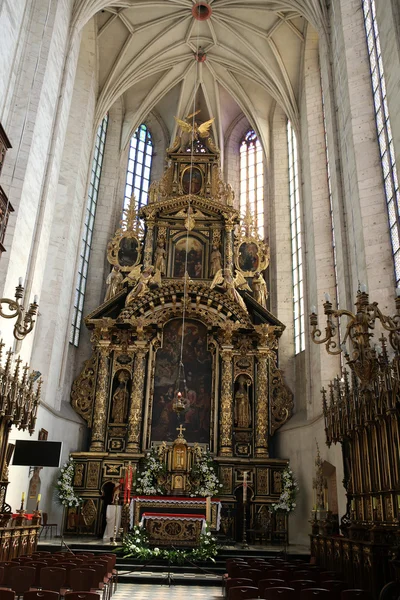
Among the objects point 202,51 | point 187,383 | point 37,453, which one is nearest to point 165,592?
point 37,453

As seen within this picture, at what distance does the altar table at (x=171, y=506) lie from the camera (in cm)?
1568

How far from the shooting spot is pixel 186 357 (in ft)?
66.0

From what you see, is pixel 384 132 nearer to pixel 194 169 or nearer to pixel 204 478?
pixel 194 169

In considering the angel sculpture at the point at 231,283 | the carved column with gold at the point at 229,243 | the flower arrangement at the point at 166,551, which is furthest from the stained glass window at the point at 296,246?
the flower arrangement at the point at 166,551

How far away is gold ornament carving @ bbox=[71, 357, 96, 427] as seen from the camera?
757 inches

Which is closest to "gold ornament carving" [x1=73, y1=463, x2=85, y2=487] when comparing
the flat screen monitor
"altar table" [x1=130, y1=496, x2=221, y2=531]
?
"altar table" [x1=130, y1=496, x2=221, y2=531]

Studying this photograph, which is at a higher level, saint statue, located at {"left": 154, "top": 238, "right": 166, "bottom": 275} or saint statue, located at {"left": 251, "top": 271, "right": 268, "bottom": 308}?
saint statue, located at {"left": 154, "top": 238, "right": 166, "bottom": 275}

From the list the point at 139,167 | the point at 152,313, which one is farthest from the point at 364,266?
the point at 139,167

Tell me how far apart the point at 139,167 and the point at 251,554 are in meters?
17.4

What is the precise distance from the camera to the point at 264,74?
74.0 ft

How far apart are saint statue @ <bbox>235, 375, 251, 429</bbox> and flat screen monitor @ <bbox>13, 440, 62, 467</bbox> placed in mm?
8130

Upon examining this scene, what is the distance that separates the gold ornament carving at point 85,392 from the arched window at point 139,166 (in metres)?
7.98

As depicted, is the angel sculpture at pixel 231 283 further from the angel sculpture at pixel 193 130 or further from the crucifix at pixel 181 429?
the angel sculpture at pixel 193 130

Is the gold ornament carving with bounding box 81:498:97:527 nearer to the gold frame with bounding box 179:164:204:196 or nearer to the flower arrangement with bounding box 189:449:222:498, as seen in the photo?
the flower arrangement with bounding box 189:449:222:498
